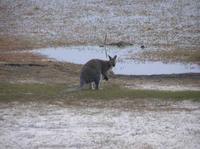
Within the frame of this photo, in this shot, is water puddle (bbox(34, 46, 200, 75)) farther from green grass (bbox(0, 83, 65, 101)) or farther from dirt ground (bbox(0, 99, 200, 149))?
dirt ground (bbox(0, 99, 200, 149))

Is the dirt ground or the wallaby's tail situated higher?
the dirt ground

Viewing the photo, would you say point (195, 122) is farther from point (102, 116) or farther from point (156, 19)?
point (156, 19)

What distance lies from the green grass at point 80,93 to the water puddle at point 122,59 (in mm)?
6289

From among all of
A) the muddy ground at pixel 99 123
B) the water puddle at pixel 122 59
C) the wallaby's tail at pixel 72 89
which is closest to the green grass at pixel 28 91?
the wallaby's tail at pixel 72 89

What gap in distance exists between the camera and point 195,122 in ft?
47.9

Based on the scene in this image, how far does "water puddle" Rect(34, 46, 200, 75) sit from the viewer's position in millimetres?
26441

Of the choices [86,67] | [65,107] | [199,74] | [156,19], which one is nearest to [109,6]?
[156,19]

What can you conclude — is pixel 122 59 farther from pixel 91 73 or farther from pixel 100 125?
pixel 100 125

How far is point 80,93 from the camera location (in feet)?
62.1

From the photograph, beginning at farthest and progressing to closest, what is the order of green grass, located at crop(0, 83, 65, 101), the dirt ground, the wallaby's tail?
the wallaby's tail → green grass, located at crop(0, 83, 65, 101) → the dirt ground

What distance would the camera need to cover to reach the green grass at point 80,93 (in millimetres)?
18125

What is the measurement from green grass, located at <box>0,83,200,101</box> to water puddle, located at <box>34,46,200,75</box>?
6289 millimetres

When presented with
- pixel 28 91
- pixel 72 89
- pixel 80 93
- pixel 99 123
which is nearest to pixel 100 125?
pixel 99 123

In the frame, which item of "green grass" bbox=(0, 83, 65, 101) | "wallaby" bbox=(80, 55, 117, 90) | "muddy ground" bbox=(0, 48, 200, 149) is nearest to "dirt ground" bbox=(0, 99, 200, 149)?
"muddy ground" bbox=(0, 48, 200, 149)
